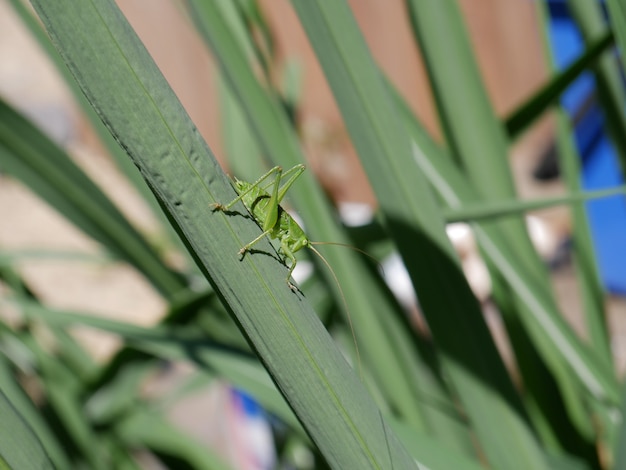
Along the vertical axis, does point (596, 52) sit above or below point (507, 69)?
above

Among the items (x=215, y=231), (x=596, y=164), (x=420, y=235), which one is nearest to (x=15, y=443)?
(x=215, y=231)

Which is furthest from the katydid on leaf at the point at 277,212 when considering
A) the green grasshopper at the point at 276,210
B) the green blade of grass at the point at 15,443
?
the green blade of grass at the point at 15,443

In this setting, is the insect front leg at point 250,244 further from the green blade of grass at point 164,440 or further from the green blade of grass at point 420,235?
the green blade of grass at point 164,440

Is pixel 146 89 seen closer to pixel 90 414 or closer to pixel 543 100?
pixel 543 100

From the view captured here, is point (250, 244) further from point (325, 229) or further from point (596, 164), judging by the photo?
point (596, 164)

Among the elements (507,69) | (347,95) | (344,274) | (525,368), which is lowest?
(507,69)

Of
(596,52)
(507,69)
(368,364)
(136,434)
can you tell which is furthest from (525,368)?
(507,69)

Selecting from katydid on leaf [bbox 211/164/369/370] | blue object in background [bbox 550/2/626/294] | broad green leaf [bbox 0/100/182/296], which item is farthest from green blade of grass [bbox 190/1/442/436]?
blue object in background [bbox 550/2/626/294]
